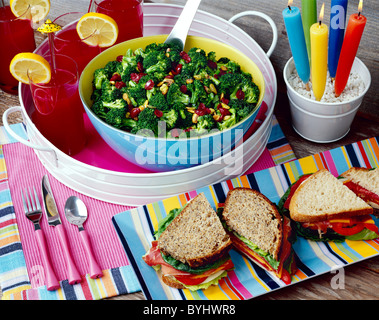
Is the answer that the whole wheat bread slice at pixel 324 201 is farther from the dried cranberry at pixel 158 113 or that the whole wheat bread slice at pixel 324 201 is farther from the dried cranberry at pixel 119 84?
the dried cranberry at pixel 119 84

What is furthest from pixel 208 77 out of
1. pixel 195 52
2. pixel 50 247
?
pixel 50 247

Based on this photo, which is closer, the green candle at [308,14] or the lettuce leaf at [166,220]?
the lettuce leaf at [166,220]

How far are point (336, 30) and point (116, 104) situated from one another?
0.90 m

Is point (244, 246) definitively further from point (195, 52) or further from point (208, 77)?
point (195, 52)

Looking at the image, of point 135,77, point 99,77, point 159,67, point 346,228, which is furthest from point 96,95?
point 346,228

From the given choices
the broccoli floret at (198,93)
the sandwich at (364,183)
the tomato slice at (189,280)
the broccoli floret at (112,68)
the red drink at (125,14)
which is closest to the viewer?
the tomato slice at (189,280)

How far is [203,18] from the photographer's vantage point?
7.82 feet

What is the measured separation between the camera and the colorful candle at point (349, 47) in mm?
1688

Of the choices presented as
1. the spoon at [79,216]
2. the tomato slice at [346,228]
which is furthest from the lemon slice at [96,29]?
the tomato slice at [346,228]

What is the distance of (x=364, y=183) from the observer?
5.86 ft

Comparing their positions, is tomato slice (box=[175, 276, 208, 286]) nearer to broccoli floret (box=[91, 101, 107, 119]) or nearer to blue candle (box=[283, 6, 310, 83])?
broccoli floret (box=[91, 101, 107, 119])

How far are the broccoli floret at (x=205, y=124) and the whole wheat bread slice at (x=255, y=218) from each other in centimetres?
26

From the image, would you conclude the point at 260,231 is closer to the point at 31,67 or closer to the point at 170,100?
the point at 170,100

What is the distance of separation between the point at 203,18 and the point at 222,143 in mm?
907
